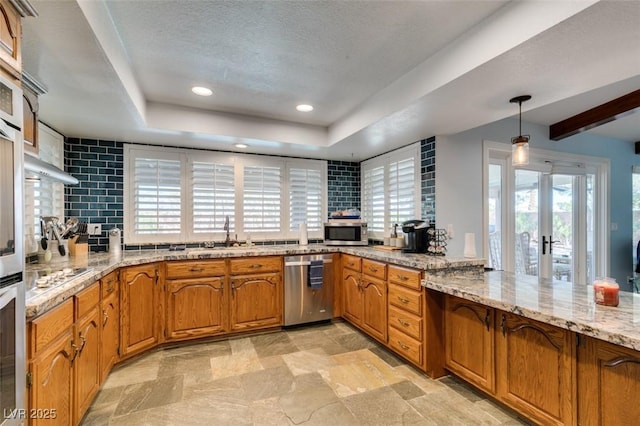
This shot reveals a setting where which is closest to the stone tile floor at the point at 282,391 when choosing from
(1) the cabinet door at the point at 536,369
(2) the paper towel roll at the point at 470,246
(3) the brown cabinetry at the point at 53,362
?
(1) the cabinet door at the point at 536,369

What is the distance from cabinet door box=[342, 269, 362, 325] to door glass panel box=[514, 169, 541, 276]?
7.22 feet

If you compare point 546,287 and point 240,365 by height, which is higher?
point 546,287

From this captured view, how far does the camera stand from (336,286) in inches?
144

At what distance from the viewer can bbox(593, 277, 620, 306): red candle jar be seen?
5.13ft

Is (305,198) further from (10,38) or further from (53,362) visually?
(10,38)

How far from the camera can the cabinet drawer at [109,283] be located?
218 centimetres

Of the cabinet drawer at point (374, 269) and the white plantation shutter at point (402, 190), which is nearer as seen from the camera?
the cabinet drawer at point (374, 269)

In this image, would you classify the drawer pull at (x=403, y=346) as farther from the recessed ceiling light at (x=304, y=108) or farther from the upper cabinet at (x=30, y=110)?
the upper cabinet at (x=30, y=110)

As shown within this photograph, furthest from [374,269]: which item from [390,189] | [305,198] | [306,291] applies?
[305,198]

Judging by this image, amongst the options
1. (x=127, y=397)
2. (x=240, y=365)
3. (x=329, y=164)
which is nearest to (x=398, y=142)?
(x=329, y=164)

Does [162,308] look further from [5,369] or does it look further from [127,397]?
[5,369]

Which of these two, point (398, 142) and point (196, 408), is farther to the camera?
point (398, 142)

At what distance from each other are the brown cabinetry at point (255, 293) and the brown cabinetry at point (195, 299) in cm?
11

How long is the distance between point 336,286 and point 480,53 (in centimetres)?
275
